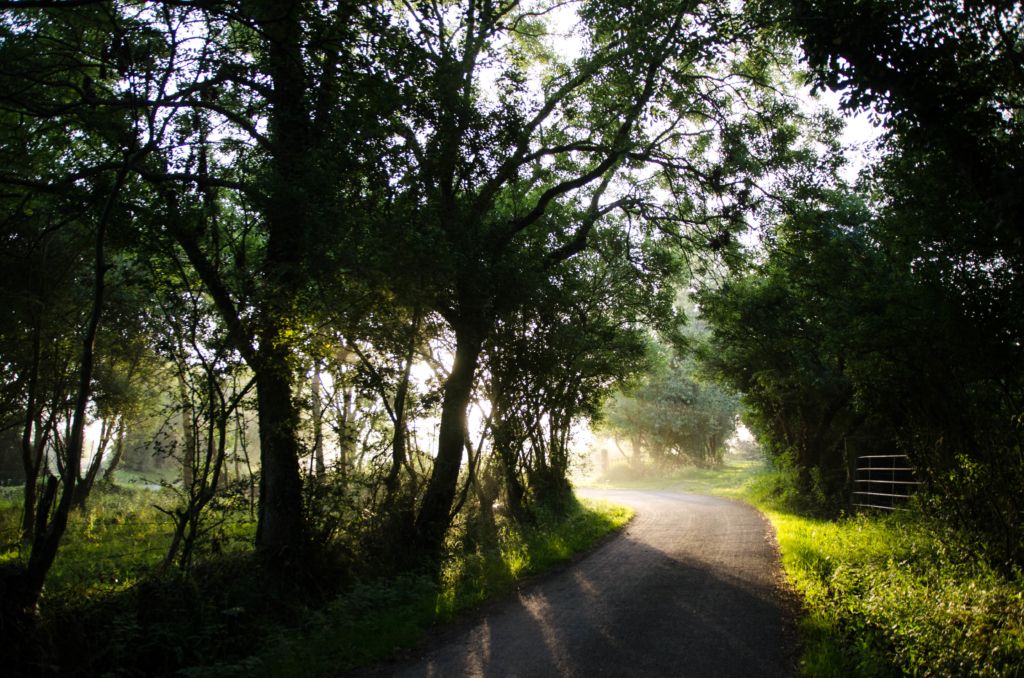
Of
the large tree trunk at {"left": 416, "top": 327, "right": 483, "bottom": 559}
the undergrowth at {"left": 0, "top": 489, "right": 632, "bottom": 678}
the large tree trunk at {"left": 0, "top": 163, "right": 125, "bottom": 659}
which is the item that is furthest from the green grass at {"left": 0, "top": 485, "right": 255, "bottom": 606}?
the large tree trunk at {"left": 416, "top": 327, "right": 483, "bottom": 559}

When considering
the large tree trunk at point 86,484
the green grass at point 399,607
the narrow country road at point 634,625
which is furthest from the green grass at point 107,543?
the narrow country road at point 634,625

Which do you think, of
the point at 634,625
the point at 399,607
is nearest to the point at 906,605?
the point at 634,625

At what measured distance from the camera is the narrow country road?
16.7 feet

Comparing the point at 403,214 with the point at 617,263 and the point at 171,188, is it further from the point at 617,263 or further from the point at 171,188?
the point at 617,263

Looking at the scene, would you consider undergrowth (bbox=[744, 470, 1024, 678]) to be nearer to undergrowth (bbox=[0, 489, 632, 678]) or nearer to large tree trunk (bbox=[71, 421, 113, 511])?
undergrowth (bbox=[0, 489, 632, 678])

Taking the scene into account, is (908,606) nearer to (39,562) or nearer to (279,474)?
(279,474)

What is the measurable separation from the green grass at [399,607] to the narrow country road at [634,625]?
31 centimetres

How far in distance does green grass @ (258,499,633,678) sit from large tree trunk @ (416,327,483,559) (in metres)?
0.64

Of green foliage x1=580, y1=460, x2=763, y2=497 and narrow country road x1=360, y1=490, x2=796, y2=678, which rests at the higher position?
narrow country road x1=360, y1=490, x2=796, y2=678

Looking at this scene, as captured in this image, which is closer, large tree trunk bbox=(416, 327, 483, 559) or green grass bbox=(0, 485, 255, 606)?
green grass bbox=(0, 485, 255, 606)

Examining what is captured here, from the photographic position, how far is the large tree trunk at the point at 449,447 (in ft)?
30.8

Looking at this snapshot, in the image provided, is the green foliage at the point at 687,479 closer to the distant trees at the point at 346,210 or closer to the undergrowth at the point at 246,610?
the distant trees at the point at 346,210

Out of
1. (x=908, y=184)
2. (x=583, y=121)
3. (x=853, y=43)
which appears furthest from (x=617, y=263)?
(x=853, y=43)

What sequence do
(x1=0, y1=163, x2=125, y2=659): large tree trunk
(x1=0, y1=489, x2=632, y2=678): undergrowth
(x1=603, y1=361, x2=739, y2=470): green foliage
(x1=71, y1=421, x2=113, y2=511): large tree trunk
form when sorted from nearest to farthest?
(x1=0, y1=163, x2=125, y2=659): large tree trunk, (x1=0, y1=489, x2=632, y2=678): undergrowth, (x1=71, y1=421, x2=113, y2=511): large tree trunk, (x1=603, y1=361, x2=739, y2=470): green foliage
